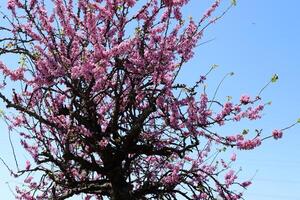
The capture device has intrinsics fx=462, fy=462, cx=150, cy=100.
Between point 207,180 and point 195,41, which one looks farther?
point 207,180

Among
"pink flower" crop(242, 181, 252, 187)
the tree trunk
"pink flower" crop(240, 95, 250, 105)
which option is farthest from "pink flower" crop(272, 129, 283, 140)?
the tree trunk

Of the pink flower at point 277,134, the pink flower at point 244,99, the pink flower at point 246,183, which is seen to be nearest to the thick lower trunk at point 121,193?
the pink flower at point 244,99

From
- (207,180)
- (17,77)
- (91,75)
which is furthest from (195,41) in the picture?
(17,77)

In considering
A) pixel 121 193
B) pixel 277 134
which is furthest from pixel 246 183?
pixel 121 193

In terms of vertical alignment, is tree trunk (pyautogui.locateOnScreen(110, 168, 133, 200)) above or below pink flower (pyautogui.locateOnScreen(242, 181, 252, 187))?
below

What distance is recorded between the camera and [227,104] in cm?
1016

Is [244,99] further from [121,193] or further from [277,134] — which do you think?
[121,193]

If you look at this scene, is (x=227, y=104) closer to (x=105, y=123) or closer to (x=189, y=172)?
(x=189, y=172)

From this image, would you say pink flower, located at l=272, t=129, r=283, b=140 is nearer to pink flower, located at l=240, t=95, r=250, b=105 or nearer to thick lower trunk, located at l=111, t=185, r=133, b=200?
pink flower, located at l=240, t=95, r=250, b=105

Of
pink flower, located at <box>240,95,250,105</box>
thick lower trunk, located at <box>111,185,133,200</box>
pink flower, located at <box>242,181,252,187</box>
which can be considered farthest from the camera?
pink flower, located at <box>242,181,252,187</box>

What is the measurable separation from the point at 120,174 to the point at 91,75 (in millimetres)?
2298

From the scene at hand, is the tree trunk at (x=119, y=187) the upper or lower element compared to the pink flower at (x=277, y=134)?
lower

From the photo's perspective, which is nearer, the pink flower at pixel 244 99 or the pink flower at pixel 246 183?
the pink flower at pixel 244 99

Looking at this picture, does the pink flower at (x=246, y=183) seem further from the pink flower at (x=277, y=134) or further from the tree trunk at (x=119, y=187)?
the tree trunk at (x=119, y=187)
